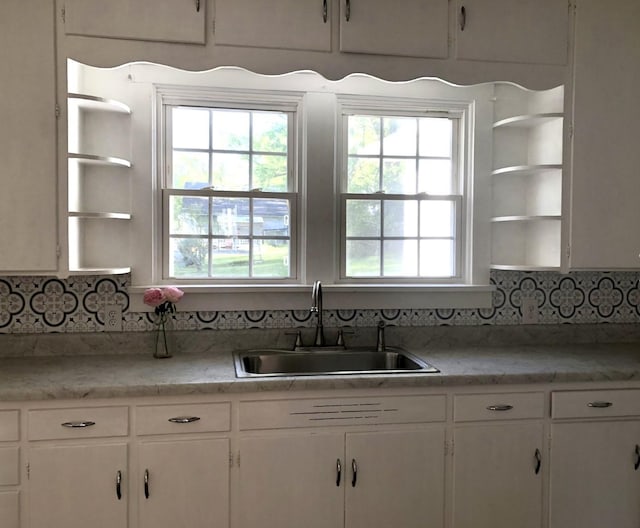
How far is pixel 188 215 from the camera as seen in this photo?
8.40ft

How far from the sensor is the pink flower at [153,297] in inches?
89.4

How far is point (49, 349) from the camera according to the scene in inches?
92.8

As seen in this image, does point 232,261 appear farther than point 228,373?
Yes

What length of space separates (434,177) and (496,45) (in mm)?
684

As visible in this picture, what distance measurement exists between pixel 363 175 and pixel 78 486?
1.84 meters

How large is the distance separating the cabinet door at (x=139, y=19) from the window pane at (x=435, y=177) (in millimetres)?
1248

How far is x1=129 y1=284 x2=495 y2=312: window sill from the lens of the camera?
2.48 m

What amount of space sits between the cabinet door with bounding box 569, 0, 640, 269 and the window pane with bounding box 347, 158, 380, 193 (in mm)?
920

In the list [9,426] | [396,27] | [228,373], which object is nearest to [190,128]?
[396,27]

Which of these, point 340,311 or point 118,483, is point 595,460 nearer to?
point 340,311

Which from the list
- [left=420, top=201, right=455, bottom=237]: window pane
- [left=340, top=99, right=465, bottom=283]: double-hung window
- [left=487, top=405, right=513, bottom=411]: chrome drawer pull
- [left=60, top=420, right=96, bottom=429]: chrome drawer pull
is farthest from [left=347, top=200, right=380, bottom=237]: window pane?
[left=60, top=420, right=96, bottom=429]: chrome drawer pull

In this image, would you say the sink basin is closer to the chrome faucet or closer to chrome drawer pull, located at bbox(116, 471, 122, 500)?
the chrome faucet

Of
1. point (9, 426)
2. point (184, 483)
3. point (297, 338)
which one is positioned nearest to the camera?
point (9, 426)

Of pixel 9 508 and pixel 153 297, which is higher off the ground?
pixel 153 297
